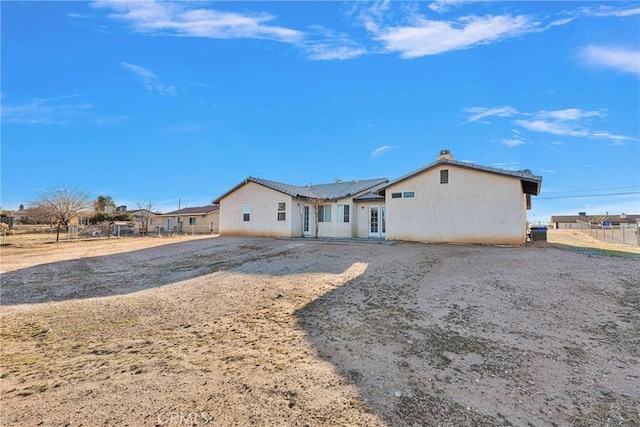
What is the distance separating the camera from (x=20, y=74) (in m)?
11.8

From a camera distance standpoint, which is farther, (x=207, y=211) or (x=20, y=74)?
(x=207, y=211)

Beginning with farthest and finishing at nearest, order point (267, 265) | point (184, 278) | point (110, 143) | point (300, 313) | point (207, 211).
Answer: point (207, 211) < point (110, 143) < point (267, 265) < point (184, 278) < point (300, 313)

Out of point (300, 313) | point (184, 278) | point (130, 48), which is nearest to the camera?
point (300, 313)

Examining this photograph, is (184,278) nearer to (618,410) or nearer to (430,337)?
(430,337)

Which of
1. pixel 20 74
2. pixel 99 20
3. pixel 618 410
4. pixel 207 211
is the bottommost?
pixel 618 410

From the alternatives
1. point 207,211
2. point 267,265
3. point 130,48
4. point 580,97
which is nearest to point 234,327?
point 267,265

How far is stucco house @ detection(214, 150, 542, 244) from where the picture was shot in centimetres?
1441

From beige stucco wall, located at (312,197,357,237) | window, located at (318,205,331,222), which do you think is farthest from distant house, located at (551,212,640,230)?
window, located at (318,205,331,222)

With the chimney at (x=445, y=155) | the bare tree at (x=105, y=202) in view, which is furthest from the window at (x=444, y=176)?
the bare tree at (x=105, y=202)

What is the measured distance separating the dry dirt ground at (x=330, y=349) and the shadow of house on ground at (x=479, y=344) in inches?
0.9

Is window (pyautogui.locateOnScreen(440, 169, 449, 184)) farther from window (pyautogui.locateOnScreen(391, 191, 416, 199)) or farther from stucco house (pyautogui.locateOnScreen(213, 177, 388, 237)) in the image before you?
stucco house (pyautogui.locateOnScreen(213, 177, 388, 237))

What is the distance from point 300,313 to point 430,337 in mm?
2304

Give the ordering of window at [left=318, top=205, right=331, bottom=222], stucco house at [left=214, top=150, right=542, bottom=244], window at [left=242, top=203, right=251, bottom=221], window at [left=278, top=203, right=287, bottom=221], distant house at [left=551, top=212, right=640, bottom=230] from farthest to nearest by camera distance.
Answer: distant house at [left=551, top=212, right=640, bottom=230], window at [left=242, top=203, right=251, bottom=221], window at [left=318, top=205, right=331, bottom=222], window at [left=278, top=203, right=287, bottom=221], stucco house at [left=214, top=150, right=542, bottom=244]

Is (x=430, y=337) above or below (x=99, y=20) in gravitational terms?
below
